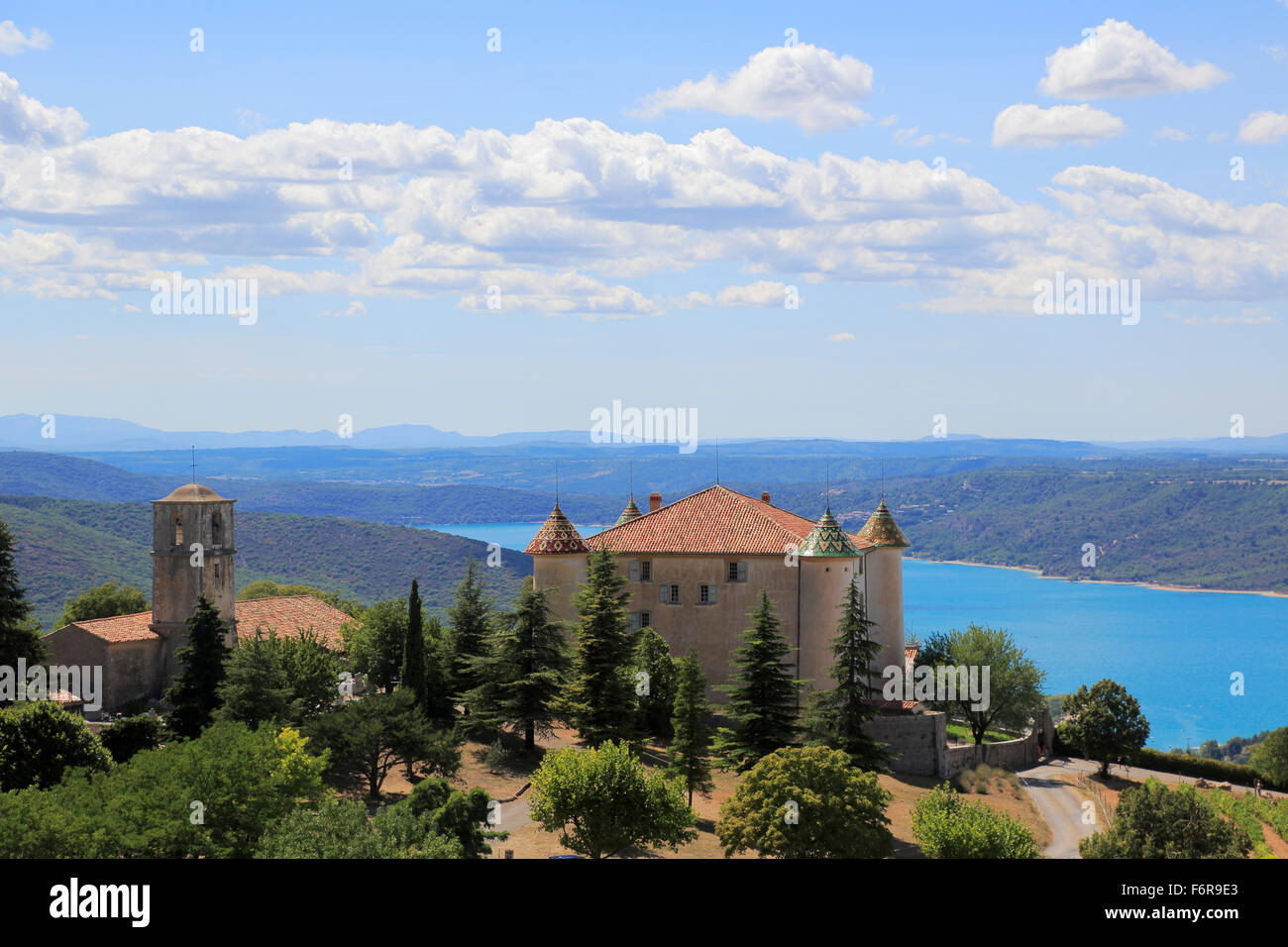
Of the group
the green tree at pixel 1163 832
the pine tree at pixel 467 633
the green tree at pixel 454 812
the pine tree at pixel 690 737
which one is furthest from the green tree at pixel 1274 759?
the green tree at pixel 454 812

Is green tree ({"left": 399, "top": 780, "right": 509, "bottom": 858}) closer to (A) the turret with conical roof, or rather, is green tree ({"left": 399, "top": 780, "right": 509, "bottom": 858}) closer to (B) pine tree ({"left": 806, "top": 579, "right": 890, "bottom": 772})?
(B) pine tree ({"left": 806, "top": 579, "right": 890, "bottom": 772})

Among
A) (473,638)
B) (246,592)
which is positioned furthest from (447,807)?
(246,592)

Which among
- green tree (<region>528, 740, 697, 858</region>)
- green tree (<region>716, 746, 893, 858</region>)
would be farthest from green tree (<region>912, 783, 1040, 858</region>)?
green tree (<region>528, 740, 697, 858</region>)

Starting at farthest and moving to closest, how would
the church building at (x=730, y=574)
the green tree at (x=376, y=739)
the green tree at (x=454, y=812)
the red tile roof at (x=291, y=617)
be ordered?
the red tile roof at (x=291, y=617)
the church building at (x=730, y=574)
the green tree at (x=376, y=739)
the green tree at (x=454, y=812)

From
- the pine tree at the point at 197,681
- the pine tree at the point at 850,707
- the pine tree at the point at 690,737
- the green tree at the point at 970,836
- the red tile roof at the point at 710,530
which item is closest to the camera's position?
the green tree at the point at 970,836

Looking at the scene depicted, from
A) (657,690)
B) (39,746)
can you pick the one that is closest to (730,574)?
(657,690)

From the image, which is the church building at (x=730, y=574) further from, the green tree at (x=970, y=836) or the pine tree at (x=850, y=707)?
the green tree at (x=970, y=836)

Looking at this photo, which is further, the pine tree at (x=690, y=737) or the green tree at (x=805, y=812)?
the pine tree at (x=690, y=737)

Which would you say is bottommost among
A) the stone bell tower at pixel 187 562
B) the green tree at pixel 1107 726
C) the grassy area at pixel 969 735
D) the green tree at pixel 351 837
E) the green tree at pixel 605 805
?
the grassy area at pixel 969 735
